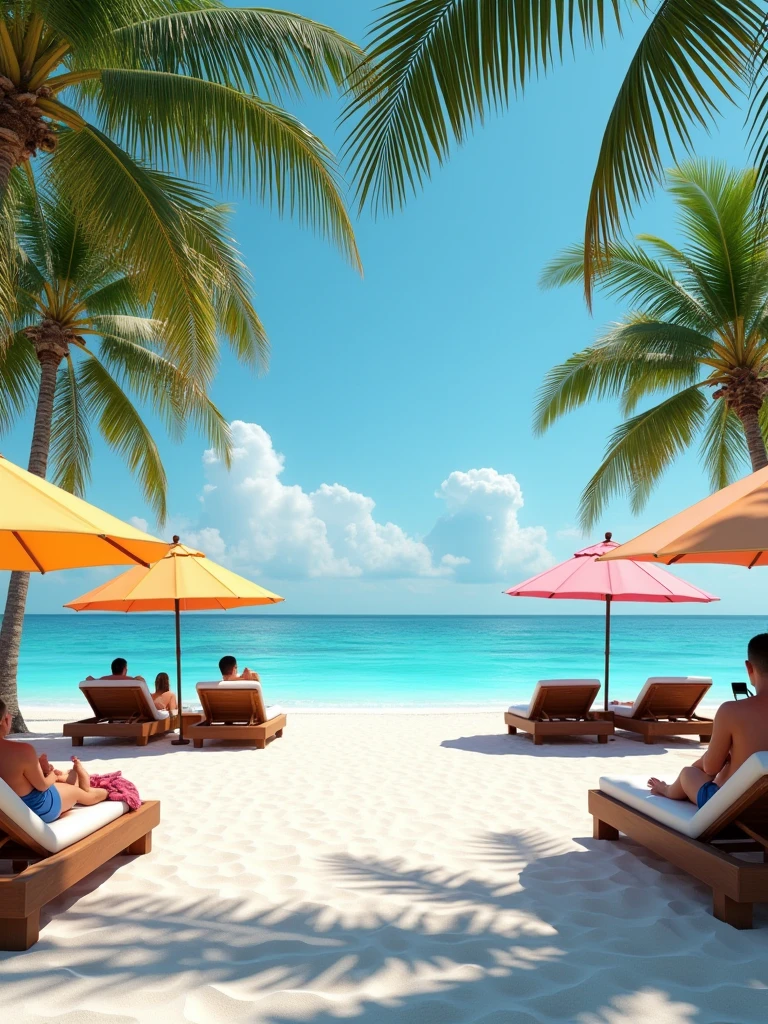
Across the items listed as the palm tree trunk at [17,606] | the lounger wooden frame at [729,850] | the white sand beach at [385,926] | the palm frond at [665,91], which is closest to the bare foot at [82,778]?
the white sand beach at [385,926]

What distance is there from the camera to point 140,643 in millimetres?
44750

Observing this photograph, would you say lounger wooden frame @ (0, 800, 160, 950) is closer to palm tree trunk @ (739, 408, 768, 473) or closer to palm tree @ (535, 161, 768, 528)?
palm tree trunk @ (739, 408, 768, 473)

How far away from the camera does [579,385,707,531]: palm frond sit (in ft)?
37.1

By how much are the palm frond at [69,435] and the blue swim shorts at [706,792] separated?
10870mm

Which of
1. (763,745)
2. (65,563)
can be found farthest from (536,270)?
(763,745)

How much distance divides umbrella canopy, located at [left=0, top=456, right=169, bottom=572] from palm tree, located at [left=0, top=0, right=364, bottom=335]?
2.56 metres

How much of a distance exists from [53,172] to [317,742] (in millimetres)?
6568

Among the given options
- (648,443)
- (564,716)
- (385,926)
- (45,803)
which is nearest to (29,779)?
(45,803)

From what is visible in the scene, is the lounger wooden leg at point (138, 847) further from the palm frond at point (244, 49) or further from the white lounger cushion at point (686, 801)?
the palm frond at point (244, 49)

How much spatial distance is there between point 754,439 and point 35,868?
393 inches

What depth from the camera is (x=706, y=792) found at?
10.7 ft

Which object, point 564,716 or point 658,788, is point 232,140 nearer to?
point 658,788

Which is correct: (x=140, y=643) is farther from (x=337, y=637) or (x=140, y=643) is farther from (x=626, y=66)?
(x=626, y=66)

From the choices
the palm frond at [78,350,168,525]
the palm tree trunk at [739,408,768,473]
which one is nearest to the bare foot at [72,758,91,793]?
the palm frond at [78,350,168,525]
